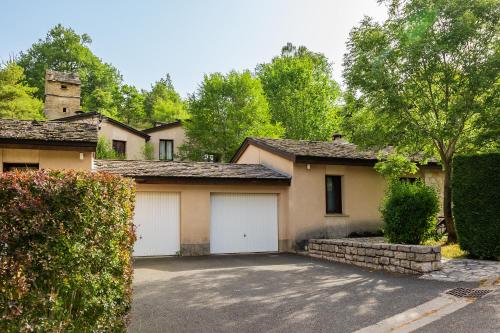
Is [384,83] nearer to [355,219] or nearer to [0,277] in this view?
[355,219]

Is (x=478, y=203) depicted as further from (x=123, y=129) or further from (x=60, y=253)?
(x=123, y=129)

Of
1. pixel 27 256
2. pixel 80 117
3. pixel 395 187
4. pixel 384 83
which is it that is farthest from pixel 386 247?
pixel 80 117

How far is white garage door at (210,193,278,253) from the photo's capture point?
1510 centimetres

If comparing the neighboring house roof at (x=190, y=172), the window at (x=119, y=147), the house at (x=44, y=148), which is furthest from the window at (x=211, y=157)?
the house at (x=44, y=148)

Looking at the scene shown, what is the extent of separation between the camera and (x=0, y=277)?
3.59 m

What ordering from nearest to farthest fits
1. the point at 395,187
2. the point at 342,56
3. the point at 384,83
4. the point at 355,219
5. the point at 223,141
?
the point at 395,187, the point at 384,83, the point at 342,56, the point at 355,219, the point at 223,141

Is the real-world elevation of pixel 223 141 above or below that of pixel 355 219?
above

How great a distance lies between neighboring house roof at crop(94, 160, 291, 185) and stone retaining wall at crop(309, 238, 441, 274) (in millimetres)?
3541

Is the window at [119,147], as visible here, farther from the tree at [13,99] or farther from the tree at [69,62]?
the tree at [69,62]

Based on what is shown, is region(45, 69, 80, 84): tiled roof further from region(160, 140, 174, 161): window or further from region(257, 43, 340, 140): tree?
region(257, 43, 340, 140): tree

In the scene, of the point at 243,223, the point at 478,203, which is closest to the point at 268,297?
the point at 478,203

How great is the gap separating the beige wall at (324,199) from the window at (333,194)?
8.7 inches

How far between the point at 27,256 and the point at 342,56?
1287 cm

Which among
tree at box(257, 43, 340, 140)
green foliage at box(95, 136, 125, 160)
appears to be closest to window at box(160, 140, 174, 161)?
green foliage at box(95, 136, 125, 160)
